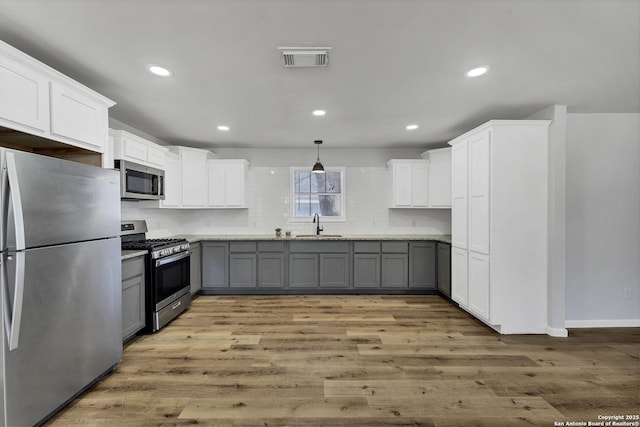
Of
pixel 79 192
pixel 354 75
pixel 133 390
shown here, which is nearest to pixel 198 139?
pixel 79 192

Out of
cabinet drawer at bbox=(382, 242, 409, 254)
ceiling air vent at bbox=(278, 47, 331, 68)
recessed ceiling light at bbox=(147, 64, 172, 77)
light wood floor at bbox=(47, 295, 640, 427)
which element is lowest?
light wood floor at bbox=(47, 295, 640, 427)

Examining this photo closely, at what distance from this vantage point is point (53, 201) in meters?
1.83

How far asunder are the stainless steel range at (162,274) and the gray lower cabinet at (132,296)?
3.5 inches

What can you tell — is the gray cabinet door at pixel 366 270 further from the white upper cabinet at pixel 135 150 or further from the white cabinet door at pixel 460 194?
the white upper cabinet at pixel 135 150

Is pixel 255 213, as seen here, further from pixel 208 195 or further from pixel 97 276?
pixel 97 276

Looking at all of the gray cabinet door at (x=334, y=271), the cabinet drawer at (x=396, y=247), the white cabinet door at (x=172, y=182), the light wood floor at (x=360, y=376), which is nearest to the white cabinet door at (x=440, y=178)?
the cabinet drawer at (x=396, y=247)

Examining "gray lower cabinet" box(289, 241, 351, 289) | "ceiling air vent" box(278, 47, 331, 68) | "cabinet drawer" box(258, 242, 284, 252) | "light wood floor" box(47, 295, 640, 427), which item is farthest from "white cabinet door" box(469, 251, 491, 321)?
"cabinet drawer" box(258, 242, 284, 252)

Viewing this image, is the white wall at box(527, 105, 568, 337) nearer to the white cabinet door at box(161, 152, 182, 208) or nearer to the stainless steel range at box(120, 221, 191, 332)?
the stainless steel range at box(120, 221, 191, 332)

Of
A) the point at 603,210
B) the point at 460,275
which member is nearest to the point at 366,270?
the point at 460,275

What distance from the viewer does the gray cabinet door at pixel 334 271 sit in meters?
4.75

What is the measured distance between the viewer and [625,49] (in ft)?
6.77

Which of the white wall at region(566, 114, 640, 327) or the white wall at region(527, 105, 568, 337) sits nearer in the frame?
the white wall at region(527, 105, 568, 337)

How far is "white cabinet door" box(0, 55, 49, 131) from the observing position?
5.71 ft

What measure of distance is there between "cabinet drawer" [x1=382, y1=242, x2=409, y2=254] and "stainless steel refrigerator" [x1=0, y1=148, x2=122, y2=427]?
3658 millimetres
